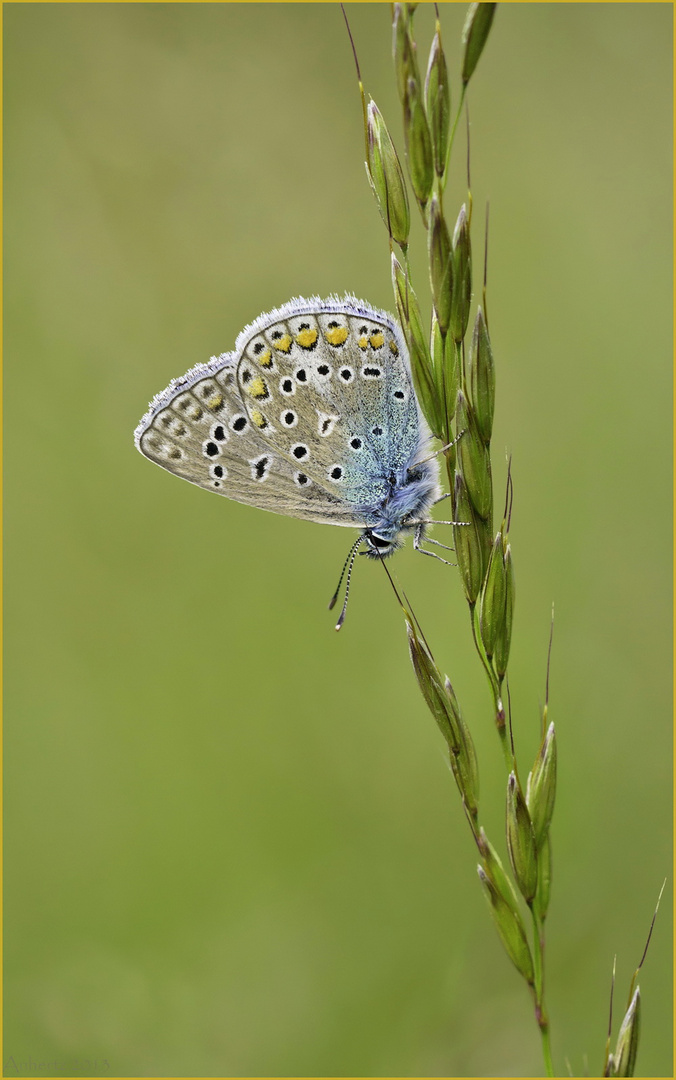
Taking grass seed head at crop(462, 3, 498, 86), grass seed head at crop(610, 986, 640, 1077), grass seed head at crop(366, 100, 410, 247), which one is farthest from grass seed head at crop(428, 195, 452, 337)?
grass seed head at crop(610, 986, 640, 1077)

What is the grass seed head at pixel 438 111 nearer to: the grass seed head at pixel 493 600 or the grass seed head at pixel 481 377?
the grass seed head at pixel 481 377

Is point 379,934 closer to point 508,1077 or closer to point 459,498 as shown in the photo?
point 508,1077

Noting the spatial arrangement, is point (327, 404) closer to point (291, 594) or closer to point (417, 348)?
point (417, 348)

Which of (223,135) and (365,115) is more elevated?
(223,135)

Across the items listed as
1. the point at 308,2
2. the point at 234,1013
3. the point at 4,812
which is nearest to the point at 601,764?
the point at 234,1013

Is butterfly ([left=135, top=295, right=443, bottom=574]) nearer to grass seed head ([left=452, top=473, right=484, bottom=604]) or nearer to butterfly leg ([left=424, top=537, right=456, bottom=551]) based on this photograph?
butterfly leg ([left=424, top=537, right=456, bottom=551])

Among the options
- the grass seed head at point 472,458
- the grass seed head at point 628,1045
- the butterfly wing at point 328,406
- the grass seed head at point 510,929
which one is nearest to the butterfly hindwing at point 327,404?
the butterfly wing at point 328,406
